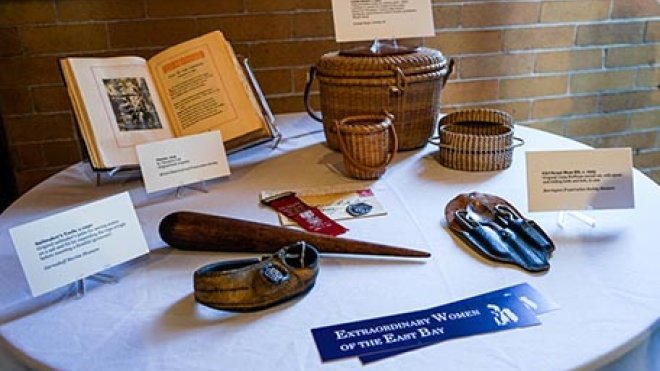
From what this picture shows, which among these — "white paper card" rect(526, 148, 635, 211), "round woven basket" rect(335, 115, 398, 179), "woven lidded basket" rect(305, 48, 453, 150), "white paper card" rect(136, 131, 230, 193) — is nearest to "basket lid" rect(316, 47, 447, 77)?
"woven lidded basket" rect(305, 48, 453, 150)

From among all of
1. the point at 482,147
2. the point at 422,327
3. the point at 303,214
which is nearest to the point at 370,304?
the point at 422,327

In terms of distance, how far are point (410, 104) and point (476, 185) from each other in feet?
0.91

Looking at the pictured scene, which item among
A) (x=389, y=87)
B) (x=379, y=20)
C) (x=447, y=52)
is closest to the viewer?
(x=389, y=87)

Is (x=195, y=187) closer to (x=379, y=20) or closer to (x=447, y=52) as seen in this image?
(x=379, y=20)

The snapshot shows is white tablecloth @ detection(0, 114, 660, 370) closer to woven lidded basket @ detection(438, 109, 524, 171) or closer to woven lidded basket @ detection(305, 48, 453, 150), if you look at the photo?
woven lidded basket @ detection(438, 109, 524, 171)

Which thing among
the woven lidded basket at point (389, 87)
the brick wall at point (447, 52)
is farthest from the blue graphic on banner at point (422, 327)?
the brick wall at point (447, 52)

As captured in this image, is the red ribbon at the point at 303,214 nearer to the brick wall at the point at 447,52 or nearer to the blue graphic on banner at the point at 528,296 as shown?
the blue graphic on banner at the point at 528,296

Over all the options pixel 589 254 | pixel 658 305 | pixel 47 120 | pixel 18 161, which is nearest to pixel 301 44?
pixel 47 120

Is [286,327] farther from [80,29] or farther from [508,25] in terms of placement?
[508,25]

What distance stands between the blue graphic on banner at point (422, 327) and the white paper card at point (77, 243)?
1.07 feet

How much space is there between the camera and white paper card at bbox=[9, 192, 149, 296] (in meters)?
0.77

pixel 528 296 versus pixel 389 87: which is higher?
pixel 389 87

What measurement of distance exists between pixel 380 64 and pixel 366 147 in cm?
22

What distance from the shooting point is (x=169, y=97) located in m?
1.36
